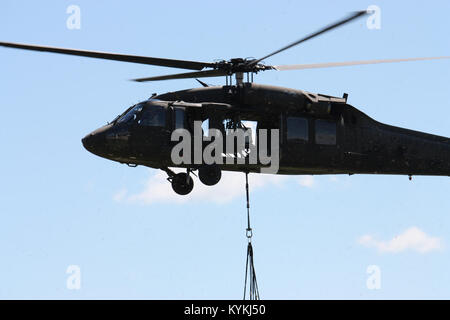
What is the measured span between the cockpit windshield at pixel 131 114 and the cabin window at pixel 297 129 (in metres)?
4.93

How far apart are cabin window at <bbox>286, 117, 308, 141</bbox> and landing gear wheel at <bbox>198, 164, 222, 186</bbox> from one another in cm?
293

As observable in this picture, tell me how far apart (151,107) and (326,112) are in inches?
236

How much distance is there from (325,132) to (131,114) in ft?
21.7

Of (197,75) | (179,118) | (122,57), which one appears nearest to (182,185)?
(179,118)

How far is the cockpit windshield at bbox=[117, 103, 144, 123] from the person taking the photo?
2742 cm

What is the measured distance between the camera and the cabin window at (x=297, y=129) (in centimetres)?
2820

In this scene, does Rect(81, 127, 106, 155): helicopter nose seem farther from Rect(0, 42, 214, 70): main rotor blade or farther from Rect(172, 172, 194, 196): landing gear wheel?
Rect(172, 172, 194, 196): landing gear wheel

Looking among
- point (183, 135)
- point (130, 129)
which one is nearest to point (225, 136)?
point (183, 135)

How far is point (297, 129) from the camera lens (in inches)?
1117

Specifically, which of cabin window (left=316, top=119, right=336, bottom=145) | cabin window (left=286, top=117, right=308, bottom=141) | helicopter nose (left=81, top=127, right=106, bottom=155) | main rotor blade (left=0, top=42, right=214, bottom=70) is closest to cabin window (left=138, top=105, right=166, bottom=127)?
helicopter nose (left=81, top=127, right=106, bottom=155)

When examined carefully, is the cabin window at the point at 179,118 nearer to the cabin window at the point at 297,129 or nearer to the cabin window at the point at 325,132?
the cabin window at the point at 297,129

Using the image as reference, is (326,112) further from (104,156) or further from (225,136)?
(104,156)

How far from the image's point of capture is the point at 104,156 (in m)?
27.1
